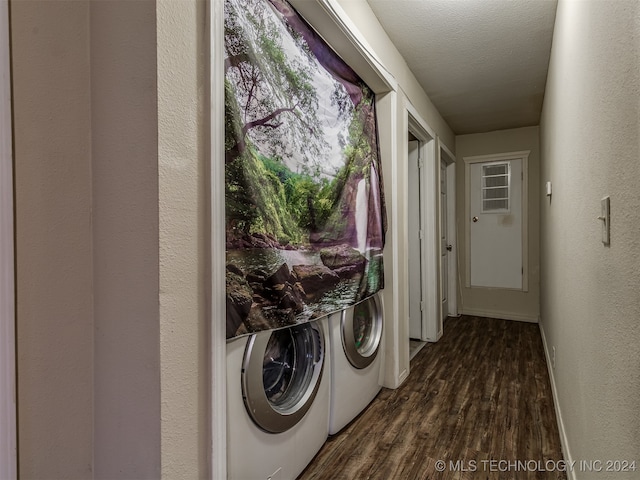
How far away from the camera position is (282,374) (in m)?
1.56

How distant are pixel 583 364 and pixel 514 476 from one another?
669mm

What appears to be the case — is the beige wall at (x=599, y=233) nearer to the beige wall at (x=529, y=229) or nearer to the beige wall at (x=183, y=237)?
the beige wall at (x=183, y=237)

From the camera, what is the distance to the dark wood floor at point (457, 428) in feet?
5.36

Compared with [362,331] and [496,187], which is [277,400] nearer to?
[362,331]

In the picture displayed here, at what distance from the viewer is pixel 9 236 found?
967mm

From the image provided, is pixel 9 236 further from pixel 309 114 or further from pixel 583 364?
pixel 583 364

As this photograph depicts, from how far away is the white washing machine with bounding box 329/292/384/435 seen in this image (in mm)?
1852

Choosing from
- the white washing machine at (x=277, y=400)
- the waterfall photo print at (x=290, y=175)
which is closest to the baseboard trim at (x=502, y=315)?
the waterfall photo print at (x=290, y=175)

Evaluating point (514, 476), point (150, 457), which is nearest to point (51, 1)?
point (150, 457)

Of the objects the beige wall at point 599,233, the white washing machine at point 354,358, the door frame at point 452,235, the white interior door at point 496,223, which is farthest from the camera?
the door frame at point 452,235

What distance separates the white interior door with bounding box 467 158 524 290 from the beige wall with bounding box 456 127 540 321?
0.33 feet

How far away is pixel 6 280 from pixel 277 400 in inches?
40.8

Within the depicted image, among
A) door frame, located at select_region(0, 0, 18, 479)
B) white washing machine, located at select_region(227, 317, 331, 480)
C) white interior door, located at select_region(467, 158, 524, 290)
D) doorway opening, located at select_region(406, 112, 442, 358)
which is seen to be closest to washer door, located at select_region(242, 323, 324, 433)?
white washing machine, located at select_region(227, 317, 331, 480)

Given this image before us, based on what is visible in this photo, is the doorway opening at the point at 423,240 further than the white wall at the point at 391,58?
Yes
